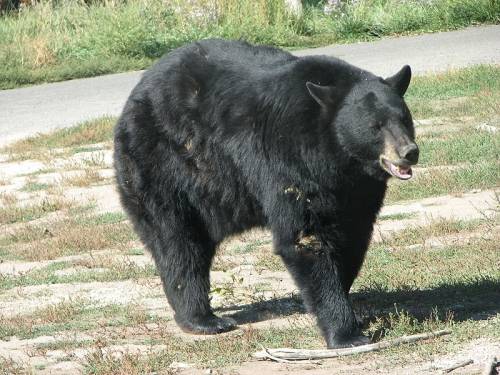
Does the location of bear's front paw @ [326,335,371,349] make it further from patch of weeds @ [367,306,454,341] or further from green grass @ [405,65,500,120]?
green grass @ [405,65,500,120]

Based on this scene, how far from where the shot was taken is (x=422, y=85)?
15352mm

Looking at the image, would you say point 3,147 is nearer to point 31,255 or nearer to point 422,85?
point 31,255

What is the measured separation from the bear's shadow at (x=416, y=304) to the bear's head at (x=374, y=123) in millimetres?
1031

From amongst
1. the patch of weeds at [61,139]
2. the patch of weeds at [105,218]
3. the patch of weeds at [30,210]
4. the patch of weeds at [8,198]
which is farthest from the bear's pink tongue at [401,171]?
the patch of weeds at [61,139]

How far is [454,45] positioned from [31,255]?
1164 cm

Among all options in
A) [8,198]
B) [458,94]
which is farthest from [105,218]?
[458,94]

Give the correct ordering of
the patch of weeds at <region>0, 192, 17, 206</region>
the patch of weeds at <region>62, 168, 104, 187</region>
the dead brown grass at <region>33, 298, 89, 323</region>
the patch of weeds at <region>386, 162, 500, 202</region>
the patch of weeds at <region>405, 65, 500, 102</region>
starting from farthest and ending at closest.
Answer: the patch of weeds at <region>405, 65, 500, 102</region> → the patch of weeds at <region>62, 168, 104, 187</region> → the patch of weeds at <region>0, 192, 17, 206</region> → the patch of weeds at <region>386, 162, 500, 202</region> → the dead brown grass at <region>33, 298, 89, 323</region>

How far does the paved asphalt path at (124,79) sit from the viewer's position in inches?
645

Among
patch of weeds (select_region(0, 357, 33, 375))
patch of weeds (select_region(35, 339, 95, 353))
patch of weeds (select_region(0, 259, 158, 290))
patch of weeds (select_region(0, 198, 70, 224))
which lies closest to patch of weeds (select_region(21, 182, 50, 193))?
patch of weeds (select_region(0, 198, 70, 224))

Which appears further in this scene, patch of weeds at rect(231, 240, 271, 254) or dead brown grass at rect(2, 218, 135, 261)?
dead brown grass at rect(2, 218, 135, 261)

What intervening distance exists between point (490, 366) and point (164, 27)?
1776 cm

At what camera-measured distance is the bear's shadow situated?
7.12 meters

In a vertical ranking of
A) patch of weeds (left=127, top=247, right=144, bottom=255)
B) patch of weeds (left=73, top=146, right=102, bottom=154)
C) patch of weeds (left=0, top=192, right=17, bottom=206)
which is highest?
patch of weeds (left=127, top=247, right=144, bottom=255)

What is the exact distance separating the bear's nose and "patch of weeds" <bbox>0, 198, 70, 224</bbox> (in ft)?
20.5
